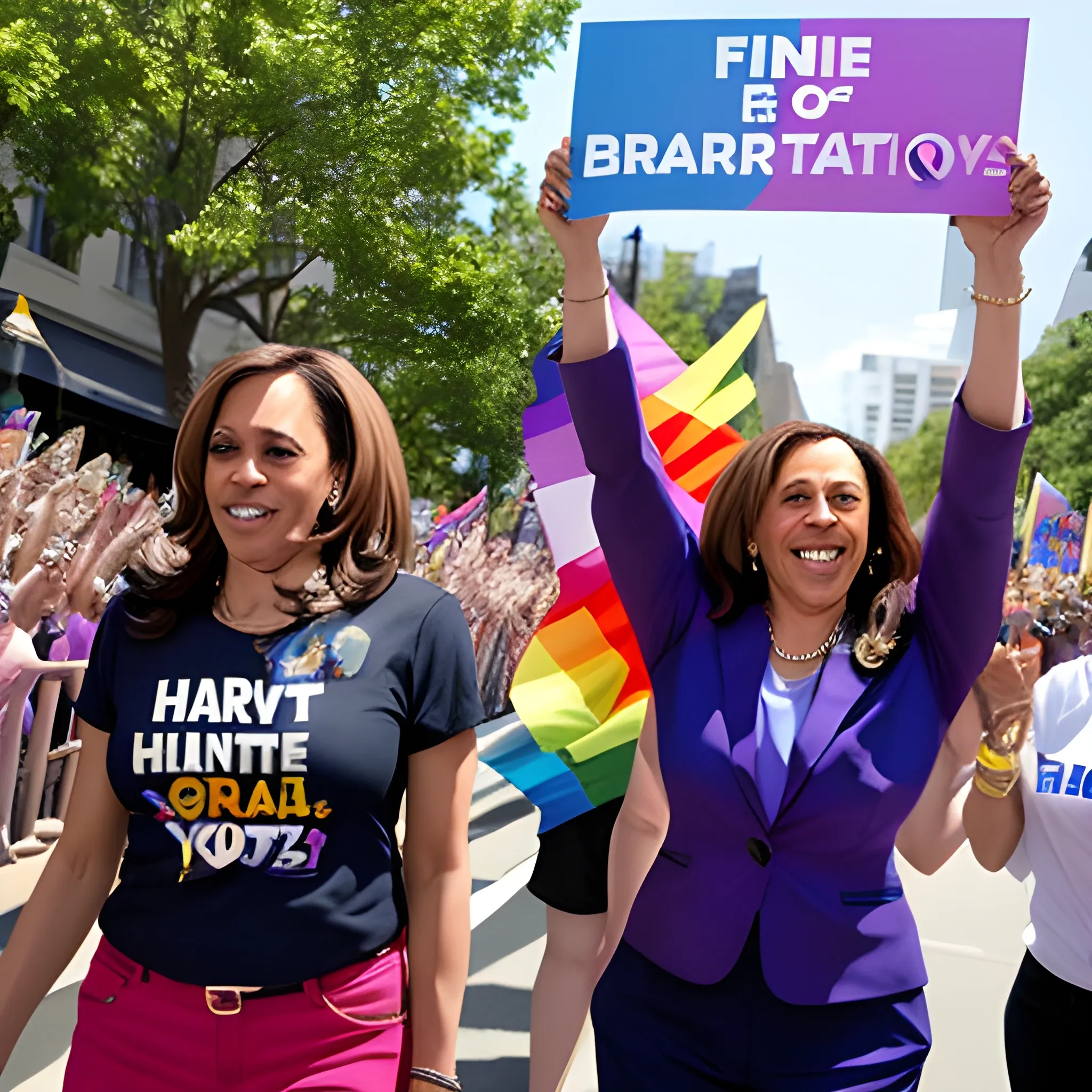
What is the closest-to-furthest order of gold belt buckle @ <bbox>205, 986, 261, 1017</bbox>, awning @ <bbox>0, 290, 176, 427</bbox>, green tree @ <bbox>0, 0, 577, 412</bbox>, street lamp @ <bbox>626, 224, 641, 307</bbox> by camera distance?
gold belt buckle @ <bbox>205, 986, 261, 1017</bbox> → awning @ <bbox>0, 290, 176, 427</bbox> → green tree @ <bbox>0, 0, 577, 412</bbox> → street lamp @ <bbox>626, 224, 641, 307</bbox>

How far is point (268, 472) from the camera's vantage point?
2.25 m

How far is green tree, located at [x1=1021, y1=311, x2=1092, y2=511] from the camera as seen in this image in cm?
3841

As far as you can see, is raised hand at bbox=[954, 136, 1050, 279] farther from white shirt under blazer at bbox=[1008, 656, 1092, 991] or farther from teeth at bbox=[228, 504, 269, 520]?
teeth at bbox=[228, 504, 269, 520]

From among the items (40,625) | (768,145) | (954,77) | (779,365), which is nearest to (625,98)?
(768,145)

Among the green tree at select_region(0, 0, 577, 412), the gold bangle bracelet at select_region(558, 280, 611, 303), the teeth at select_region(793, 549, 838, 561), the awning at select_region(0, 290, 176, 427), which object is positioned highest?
the green tree at select_region(0, 0, 577, 412)

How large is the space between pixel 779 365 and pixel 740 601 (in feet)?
129

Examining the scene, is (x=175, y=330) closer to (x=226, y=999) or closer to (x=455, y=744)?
(x=455, y=744)

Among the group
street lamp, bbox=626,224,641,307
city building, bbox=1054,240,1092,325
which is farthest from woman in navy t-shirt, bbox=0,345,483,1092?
street lamp, bbox=626,224,641,307

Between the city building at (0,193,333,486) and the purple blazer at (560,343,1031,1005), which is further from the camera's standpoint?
the city building at (0,193,333,486)

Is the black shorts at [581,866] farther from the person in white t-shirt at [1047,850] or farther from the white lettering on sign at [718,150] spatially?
the white lettering on sign at [718,150]

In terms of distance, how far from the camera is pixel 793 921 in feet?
7.35

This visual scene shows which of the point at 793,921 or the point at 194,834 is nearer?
the point at 194,834

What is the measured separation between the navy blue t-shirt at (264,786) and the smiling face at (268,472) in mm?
155

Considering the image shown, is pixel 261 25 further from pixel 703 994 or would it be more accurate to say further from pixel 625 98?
pixel 703 994
